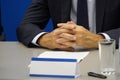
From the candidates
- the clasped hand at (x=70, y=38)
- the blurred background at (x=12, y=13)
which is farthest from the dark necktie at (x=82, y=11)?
the blurred background at (x=12, y=13)

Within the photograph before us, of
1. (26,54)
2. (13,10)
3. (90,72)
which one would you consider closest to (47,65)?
(90,72)

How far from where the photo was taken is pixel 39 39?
161 cm

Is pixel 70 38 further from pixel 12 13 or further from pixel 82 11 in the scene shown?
pixel 12 13

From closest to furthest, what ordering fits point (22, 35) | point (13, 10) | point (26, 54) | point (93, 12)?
point (26, 54) < point (22, 35) < point (93, 12) < point (13, 10)

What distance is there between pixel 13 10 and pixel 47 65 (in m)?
2.67

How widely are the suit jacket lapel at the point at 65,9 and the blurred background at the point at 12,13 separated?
1.72 meters

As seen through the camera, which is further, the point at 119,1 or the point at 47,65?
the point at 119,1

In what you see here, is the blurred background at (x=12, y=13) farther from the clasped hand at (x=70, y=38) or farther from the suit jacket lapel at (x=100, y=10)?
the clasped hand at (x=70, y=38)

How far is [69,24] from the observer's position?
1581 millimetres

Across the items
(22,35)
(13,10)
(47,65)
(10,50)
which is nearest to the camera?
(47,65)

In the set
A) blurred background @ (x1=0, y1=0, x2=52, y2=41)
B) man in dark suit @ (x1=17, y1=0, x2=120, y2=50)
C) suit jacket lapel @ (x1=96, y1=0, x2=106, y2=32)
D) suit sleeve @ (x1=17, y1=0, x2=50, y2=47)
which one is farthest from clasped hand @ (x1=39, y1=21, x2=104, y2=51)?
blurred background @ (x1=0, y1=0, x2=52, y2=41)

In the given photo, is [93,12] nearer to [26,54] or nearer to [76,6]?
[76,6]

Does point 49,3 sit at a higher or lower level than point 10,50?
higher

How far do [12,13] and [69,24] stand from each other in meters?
2.18
